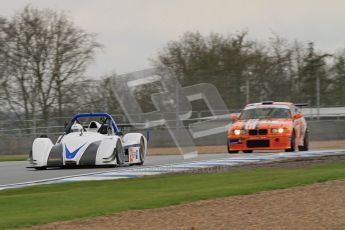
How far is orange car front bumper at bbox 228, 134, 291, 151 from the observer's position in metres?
19.5

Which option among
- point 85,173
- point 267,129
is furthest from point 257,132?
point 85,173

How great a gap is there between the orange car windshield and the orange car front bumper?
959 mm

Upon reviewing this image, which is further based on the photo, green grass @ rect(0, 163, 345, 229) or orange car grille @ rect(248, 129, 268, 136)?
orange car grille @ rect(248, 129, 268, 136)

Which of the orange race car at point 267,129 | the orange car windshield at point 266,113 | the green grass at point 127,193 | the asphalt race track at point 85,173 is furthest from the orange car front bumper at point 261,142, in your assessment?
the green grass at point 127,193

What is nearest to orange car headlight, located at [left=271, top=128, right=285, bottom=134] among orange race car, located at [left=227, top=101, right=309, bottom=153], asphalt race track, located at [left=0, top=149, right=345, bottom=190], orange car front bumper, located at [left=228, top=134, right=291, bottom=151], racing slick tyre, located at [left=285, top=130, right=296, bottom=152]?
orange race car, located at [left=227, top=101, right=309, bottom=153]

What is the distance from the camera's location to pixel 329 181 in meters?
11.9

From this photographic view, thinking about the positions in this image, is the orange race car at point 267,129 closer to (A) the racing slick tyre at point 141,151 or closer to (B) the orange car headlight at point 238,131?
(B) the orange car headlight at point 238,131

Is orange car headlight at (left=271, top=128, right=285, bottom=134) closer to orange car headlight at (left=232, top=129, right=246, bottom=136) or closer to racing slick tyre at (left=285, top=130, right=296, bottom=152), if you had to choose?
racing slick tyre at (left=285, top=130, right=296, bottom=152)

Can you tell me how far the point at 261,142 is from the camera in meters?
19.7

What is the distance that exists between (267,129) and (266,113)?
1.18 meters

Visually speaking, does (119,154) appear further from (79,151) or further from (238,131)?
(238,131)

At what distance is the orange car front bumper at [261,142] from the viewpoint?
19547mm

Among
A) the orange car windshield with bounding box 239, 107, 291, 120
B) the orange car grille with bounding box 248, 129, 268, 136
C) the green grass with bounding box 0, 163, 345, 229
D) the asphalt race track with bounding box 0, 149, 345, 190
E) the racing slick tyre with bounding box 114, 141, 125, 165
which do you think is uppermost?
the orange car windshield with bounding box 239, 107, 291, 120

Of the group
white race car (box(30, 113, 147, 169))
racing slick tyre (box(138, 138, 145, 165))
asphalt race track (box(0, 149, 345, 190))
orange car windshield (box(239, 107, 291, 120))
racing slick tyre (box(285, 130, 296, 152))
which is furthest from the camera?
orange car windshield (box(239, 107, 291, 120))
